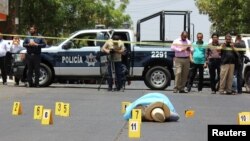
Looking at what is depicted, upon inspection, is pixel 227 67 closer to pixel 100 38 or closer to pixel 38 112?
pixel 100 38

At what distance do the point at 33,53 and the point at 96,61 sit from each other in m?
2.02

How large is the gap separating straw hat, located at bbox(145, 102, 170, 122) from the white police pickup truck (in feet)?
28.7

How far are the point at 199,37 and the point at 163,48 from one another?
57.1 inches

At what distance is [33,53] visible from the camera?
750 inches

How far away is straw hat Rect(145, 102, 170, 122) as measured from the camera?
33.5ft

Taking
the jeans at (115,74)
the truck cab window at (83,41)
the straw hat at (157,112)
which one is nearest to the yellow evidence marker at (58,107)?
the straw hat at (157,112)

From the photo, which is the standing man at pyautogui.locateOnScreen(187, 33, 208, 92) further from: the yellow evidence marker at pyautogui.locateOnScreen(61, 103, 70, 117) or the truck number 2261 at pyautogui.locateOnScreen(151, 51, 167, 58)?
the yellow evidence marker at pyautogui.locateOnScreen(61, 103, 70, 117)

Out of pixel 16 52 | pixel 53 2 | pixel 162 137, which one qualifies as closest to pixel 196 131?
pixel 162 137

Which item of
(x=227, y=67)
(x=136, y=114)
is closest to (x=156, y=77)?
(x=227, y=67)

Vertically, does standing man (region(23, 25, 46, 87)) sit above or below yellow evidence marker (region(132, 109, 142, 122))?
above

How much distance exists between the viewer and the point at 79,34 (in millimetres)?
19922

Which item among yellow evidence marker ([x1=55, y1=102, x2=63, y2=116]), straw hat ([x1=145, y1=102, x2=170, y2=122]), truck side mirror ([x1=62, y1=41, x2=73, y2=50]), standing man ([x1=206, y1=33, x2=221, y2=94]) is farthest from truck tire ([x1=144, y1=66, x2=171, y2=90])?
straw hat ([x1=145, y1=102, x2=170, y2=122])

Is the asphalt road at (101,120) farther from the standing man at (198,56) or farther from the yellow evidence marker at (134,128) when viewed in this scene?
the standing man at (198,56)

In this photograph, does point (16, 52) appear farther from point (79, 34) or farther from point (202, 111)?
point (202, 111)
